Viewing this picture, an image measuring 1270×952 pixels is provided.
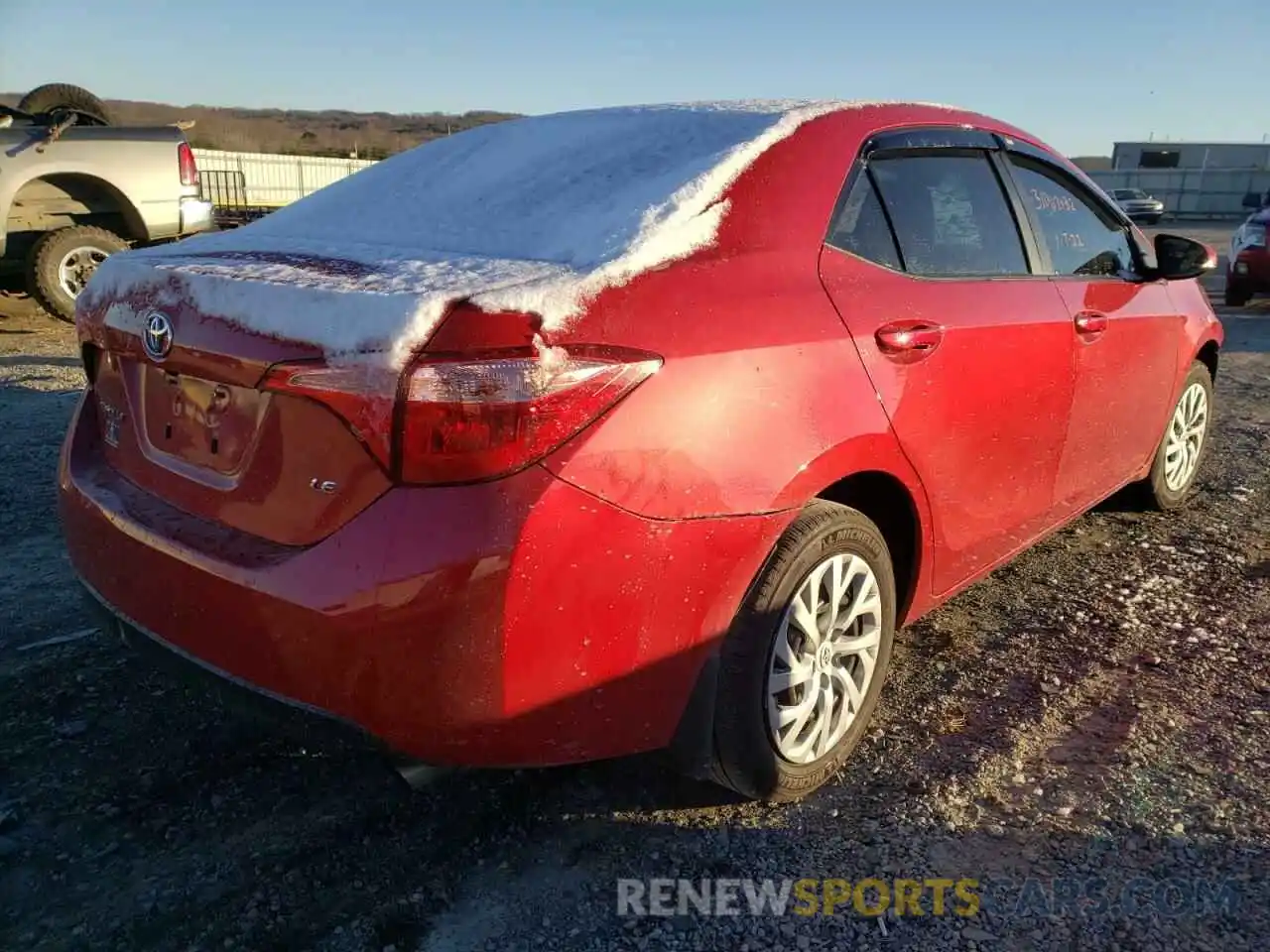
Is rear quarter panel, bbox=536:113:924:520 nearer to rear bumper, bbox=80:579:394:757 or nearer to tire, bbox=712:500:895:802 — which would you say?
tire, bbox=712:500:895:802

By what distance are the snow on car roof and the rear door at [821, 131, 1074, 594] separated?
1.13 feet

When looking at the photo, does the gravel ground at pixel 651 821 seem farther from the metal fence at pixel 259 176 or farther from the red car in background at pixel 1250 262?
the metal fence at pixel 259 176

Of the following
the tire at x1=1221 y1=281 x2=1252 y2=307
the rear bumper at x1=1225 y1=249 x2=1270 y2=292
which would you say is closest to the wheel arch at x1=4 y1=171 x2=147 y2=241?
the rear bumper at x1=1225 y1=249 x2=1270 y2=292

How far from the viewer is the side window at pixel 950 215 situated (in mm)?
2670

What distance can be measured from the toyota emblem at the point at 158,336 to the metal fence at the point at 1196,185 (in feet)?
149

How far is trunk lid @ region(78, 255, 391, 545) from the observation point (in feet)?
6.07

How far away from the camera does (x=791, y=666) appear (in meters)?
2.28

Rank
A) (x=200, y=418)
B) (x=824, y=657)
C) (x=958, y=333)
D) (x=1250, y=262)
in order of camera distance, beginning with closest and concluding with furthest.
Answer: (x=200, y=418) < (x=824, y=657) < (x=958, y=333) < (x=1250, y=262)

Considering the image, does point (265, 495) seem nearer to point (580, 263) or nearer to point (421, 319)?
point (421, 319)

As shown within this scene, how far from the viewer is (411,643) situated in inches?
70.6

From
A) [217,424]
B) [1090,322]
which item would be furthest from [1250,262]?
[217,424]

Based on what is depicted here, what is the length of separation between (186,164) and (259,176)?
11.8 meters

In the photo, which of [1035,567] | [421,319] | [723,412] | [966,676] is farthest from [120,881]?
[1035,567]

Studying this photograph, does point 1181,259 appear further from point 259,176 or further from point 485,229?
point 259,176
